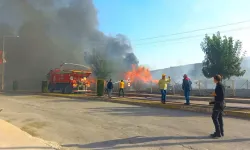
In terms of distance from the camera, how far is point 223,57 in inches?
1246

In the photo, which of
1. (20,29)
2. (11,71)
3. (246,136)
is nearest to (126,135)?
(246,136)

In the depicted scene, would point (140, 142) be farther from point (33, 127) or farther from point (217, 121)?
point (33, 127)

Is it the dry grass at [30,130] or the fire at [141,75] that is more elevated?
the fire at [141,75]

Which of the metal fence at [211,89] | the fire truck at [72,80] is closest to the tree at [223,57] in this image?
the metal fence at [211,89]

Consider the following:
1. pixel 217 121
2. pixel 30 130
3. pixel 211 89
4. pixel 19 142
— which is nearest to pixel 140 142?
pixel 217 121

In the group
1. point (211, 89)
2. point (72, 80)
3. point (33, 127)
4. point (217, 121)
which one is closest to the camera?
point (217, 121)

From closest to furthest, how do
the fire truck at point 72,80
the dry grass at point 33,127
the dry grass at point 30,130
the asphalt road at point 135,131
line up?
the asphalt road at point 135,131, the dry grass at point 30,130, the dry grass at point 33,127, the fire truck at point 72,80

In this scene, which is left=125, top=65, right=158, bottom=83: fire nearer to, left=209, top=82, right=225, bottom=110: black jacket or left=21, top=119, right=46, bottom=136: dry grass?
left=21, top=119, right=46, bottom=136: dry grass

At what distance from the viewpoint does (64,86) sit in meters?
26.8

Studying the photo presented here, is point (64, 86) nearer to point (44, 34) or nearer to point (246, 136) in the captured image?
point (246, 136)

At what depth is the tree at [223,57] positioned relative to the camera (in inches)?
1249

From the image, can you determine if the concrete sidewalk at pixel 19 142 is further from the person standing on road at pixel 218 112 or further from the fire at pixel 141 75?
the fire at pixel 141 75

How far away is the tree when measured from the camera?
104 feet

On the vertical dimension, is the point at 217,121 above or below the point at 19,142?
above
